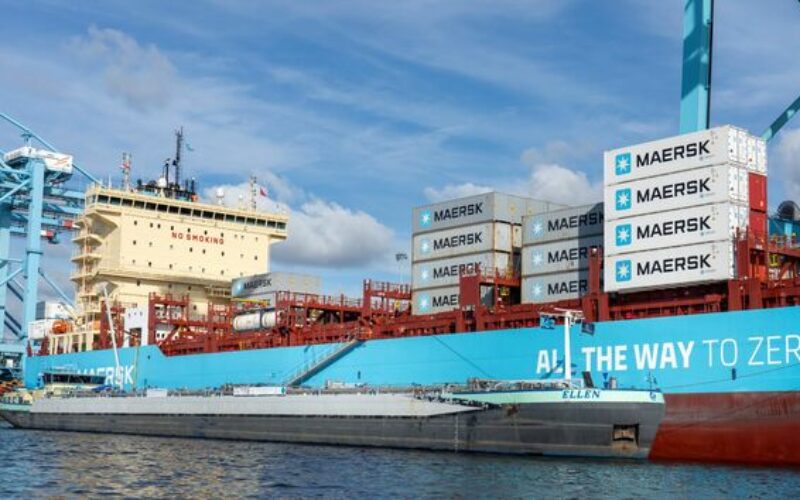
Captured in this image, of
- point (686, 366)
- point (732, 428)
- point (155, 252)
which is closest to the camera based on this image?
point (732, 428)

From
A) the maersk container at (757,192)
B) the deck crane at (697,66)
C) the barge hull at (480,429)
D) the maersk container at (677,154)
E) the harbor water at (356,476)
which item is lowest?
the harbor water at (356,476)

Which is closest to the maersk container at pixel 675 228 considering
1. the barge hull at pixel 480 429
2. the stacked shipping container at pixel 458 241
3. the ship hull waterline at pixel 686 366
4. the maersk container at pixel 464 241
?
the ship hull waterline at pixel 686 366

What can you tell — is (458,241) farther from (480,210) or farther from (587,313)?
(587,313)

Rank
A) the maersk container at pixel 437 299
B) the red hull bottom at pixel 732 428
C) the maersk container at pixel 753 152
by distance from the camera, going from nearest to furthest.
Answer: the red hull bottom at pixel 732 428 → the maersk container at pixel 753 152 → the maersk container at pixel 437 299

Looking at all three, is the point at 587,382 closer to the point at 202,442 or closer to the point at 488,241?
the point at 488,241

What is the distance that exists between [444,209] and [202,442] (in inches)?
577

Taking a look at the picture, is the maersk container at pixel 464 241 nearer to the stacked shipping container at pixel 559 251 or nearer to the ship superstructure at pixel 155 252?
the stacked shipping container at pixel 559 251

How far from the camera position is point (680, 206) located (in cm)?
3453

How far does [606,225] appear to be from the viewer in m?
36.7

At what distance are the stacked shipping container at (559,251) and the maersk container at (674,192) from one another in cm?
235

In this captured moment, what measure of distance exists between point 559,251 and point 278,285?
19.3 m

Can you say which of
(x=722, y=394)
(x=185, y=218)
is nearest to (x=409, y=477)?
(x=722, y=394)

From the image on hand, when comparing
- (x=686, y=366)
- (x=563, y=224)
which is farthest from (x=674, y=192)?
(x=686, y=366)

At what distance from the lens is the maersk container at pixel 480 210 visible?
138 ft
